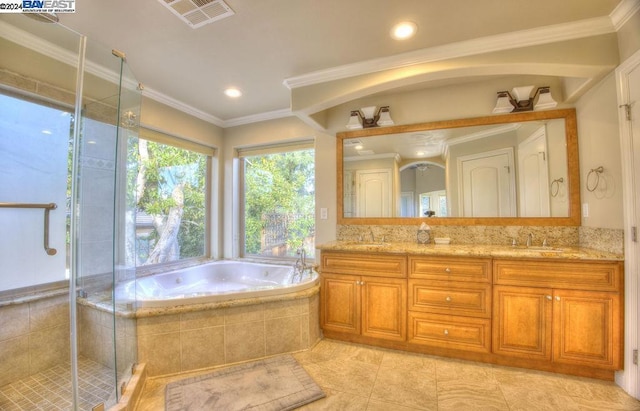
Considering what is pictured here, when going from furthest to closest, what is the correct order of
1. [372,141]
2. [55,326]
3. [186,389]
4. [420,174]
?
1. [372,141]
2. [420,174]
3. [55,326]
4. [186,389]

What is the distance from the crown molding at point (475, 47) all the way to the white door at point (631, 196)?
334 millimetres

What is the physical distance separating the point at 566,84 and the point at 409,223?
1722 millimetres

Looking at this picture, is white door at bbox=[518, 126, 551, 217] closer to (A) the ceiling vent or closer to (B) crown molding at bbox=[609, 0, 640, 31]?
(B) crown molding at bbox=[609, 0, 640, 31]

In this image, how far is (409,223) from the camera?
2.82 metres

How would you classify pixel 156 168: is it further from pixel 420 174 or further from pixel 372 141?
pixel 420 174

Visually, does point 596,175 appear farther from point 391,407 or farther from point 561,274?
point 391,407

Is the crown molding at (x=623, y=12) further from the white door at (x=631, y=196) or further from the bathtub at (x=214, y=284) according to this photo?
the bathtub at (x=214, y=284)

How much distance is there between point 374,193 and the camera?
9.79 ft

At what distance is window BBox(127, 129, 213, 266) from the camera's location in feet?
9.78

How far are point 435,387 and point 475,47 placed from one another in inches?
95.5

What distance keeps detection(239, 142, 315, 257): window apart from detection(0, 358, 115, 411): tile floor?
208 cm

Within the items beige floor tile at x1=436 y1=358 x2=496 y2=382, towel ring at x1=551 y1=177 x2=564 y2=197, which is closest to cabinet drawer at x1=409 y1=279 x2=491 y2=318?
beige floor tile at x1=436 y1=358 x2=496 y2=382

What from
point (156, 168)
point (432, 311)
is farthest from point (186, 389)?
point (156, 168)

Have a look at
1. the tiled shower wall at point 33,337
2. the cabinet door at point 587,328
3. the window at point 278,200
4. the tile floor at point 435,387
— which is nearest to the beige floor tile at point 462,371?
the tile floor at point 435,387
